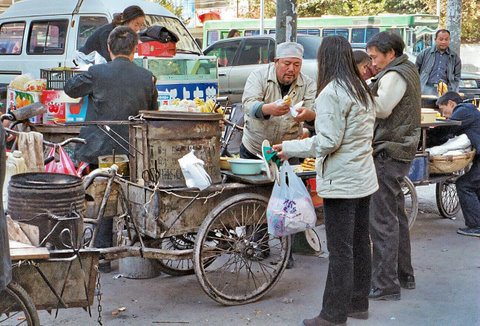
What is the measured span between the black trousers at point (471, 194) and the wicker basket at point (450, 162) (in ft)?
0.46

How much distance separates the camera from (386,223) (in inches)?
213

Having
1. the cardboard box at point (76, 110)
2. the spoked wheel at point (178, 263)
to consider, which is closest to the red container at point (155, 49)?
the cardboard box at point (76, 110)

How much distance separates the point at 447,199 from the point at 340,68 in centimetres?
418

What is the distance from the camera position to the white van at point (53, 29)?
42.3 ft

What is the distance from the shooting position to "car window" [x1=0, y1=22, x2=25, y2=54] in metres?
14.0

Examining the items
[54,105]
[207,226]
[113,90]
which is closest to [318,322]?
[207,226]

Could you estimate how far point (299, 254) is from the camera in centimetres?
668

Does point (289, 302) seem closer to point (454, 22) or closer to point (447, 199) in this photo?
point (447, 199)

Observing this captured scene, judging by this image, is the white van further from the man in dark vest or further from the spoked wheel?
the man in dark vest

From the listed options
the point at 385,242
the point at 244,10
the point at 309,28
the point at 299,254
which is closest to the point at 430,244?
the point at 299,254

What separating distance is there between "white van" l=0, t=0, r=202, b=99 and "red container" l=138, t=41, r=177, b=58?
3905 mm

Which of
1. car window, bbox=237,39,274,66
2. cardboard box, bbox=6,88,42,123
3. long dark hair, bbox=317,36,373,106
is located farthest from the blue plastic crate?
car window, bbox=237,39,274,66

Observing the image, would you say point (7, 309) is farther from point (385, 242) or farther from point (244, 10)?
point (244, 10)

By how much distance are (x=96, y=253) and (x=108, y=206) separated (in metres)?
0.93
